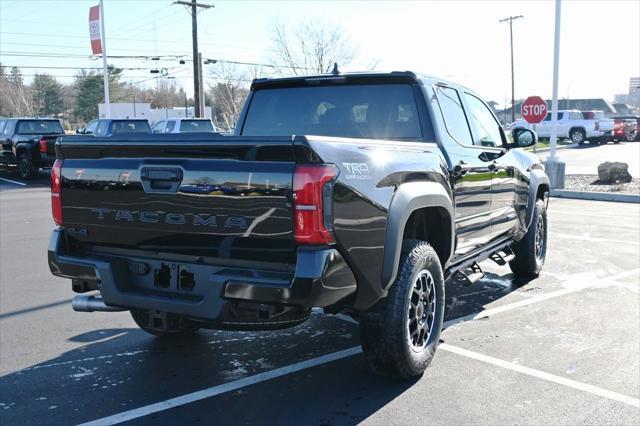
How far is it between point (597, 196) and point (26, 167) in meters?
17.1

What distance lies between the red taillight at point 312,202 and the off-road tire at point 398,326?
0.90 meters

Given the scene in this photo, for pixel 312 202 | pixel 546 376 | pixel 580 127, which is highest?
pixel 580 127

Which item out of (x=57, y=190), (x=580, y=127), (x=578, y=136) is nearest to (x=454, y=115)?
(x=57, y=190)

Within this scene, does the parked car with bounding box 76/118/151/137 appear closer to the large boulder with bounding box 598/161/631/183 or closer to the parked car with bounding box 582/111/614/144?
the large boulder with bounding box 598/161/631/183

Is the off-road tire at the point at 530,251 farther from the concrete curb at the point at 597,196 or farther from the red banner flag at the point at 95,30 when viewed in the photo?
the red banner flag at the point at 95,30

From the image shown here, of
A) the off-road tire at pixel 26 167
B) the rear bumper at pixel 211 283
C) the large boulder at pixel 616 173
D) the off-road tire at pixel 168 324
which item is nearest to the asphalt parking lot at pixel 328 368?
the off-road tire at pixel 168 324

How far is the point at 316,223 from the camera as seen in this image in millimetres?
3131

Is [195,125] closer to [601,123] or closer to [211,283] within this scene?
[211,283]

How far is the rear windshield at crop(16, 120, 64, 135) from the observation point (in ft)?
66.6

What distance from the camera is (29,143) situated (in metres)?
19.9

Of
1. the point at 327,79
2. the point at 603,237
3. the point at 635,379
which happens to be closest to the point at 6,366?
the point at 327,79

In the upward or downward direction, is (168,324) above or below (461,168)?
below

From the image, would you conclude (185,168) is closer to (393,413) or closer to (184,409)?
(184,409)

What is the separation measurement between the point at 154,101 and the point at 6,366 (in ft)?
331
